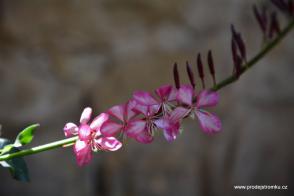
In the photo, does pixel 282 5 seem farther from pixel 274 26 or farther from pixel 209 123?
pixel 209 123

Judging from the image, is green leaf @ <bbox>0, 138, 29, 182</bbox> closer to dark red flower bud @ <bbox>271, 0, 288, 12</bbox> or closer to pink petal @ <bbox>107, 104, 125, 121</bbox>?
pink petal @ <bbox>107, 104, 125, 121</bbox>

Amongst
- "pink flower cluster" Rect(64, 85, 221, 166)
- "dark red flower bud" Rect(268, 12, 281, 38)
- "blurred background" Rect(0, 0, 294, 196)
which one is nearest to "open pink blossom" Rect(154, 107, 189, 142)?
"pink flower cluster" Rect(64, 85, 221, 166)

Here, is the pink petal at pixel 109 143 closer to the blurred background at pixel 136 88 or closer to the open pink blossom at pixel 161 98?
the open pink blossom at pixel 161 98

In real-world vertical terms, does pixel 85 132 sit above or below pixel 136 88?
below

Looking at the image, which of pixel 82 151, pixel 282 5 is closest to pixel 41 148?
pixel 82 151

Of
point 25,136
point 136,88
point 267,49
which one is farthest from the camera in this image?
point 136,88

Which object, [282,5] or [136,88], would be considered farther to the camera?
[136,88]

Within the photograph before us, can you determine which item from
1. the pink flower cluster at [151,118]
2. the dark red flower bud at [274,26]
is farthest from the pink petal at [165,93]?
the dark red flower bud at [274,26]

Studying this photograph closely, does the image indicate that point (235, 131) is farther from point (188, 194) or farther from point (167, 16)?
point (167, 16)

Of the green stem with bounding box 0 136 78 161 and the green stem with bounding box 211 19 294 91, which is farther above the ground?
the green stem with bounding box 211 19 294 91
